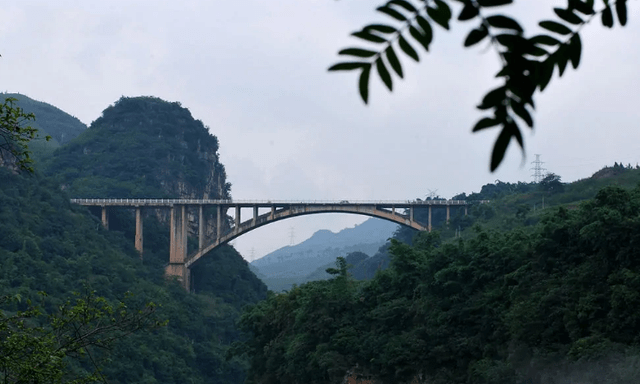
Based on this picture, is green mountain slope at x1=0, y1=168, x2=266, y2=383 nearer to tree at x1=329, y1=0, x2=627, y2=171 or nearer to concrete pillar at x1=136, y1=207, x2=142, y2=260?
concrete pillar at x1=136, y1=207, x2=142, y2=260

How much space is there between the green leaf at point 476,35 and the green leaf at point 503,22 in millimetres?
17

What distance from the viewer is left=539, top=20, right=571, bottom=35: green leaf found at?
1654mm

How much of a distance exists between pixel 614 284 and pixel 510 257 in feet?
16.6

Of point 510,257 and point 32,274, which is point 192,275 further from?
point 510,257

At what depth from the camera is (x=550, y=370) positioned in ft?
67.3

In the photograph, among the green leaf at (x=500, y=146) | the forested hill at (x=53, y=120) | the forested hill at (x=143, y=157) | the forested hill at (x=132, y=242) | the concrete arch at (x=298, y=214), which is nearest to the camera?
the green leaf at (x=500, y=146)

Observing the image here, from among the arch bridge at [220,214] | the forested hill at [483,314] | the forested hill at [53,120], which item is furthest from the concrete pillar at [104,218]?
the forested hill at [53,120]

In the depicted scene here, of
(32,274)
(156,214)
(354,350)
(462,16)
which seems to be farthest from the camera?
(156,214)

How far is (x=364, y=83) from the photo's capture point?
162 centimetres

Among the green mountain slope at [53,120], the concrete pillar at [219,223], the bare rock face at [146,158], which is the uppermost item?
the green mountain slope at [53,120]

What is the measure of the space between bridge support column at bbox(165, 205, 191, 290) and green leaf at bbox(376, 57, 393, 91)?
50934 millimetres

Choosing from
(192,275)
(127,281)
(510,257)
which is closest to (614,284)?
(510,257)

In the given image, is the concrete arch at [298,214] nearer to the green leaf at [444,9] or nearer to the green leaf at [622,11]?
the green leaf at [622,11]

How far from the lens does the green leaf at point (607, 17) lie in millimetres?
1831
